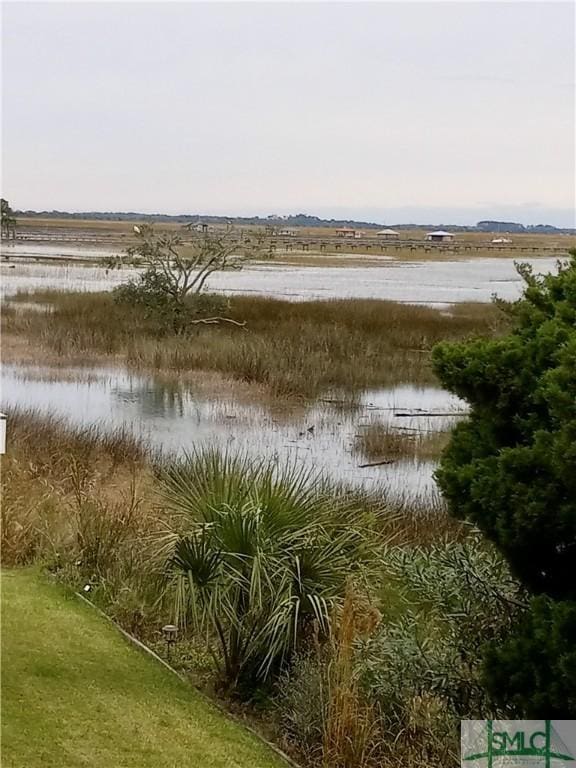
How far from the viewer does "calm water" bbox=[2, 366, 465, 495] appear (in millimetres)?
11484

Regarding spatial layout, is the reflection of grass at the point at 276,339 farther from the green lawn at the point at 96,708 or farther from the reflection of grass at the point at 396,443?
the green lawn at the point at 96,708

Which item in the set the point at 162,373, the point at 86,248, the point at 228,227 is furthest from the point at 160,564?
the point at 86,248

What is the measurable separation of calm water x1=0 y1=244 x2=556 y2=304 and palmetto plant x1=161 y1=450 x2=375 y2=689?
21512 mm

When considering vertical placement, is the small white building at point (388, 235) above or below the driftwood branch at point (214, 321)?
above

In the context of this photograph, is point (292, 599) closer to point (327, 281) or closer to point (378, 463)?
point (378, 463)

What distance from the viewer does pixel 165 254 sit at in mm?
22188

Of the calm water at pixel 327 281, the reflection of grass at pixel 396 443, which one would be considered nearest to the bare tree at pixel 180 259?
the calm water at pixel 327 281

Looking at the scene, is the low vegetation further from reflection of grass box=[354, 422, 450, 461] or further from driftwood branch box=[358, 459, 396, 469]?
reflection of grass box=[354, 422, 450, 461]

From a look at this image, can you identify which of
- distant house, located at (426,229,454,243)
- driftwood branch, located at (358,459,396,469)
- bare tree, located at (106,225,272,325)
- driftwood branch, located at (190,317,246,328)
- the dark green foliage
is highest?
distant house, located at (426,229,454,243)

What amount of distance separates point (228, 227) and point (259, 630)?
65.5 ft
